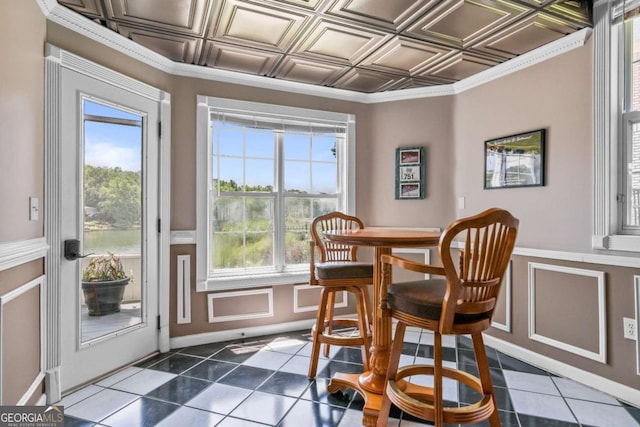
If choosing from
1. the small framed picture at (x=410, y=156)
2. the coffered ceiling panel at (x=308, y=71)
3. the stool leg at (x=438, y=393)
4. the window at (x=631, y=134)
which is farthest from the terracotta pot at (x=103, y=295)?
the window at (x=631, y=134)

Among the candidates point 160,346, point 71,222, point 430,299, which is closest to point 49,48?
point 71,222

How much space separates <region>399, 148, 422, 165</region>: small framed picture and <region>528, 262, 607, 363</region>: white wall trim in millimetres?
1455

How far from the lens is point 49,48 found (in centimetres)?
219

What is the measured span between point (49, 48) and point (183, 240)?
1.66m

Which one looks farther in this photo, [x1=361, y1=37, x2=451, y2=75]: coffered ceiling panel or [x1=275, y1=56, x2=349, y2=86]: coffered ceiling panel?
[x1=275, y1=56, x2=349, y2=86]: coffered ceiling panel

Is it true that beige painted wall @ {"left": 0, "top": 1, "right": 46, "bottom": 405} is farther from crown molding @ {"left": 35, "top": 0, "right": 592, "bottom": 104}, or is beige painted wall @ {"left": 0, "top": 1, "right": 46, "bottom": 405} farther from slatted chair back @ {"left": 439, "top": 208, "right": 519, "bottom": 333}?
slatted chair back @ {"left": 439, "top": 208, "right": 519, "bottom": 333}

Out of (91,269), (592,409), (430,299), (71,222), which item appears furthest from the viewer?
(91,269)

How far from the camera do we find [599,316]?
2.45 metres

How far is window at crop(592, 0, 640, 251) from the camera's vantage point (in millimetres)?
2344

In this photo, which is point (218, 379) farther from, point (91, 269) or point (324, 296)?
point (91, 269)

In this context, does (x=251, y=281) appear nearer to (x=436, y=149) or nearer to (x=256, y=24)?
(x=256, y=24)

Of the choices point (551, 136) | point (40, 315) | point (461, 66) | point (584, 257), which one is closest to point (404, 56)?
point (461, 66)

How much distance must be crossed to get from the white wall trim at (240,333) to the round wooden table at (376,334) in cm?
130

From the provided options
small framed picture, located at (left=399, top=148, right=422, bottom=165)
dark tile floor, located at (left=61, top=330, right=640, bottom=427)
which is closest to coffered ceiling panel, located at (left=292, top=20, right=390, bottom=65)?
small framed picture, located at (left=399, top=148, right=422, bottom=165)
